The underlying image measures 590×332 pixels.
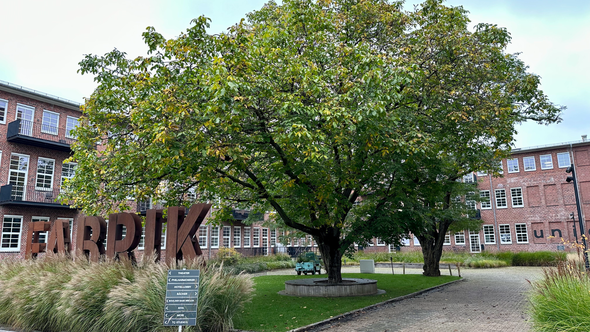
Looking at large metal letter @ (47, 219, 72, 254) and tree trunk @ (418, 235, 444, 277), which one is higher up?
large metal letter @ (47, 219, 72, 254)

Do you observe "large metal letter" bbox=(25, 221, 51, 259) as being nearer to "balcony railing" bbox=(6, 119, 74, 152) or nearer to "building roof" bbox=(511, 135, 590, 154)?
"balcony railing" bbox=(6, 119, 74, 152)

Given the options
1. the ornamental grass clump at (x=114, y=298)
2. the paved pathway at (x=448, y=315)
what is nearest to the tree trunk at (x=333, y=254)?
the paved pathway at (x=448, y=315)

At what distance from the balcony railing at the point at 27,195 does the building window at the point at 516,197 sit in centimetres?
3855

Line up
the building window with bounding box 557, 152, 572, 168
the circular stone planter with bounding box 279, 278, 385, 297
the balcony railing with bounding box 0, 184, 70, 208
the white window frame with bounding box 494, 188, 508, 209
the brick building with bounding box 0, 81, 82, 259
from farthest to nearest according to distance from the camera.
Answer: the white window frame with bounding box 494, 188, 508, 209, the building window with bounding box 557, 152, 572, 168, the brick building with bounding box 0, 81, 82, 259, the balcony railing with bounding box 0, 184, 70, 208, the circular stone planter with bounding box 279, 278, 385, 297

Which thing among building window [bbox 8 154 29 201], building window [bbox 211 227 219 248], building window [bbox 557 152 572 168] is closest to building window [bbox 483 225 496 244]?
building window [bbox 557 152 572 168]

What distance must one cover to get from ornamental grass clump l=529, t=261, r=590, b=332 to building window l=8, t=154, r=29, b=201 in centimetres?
2565

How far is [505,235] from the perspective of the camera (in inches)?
1578

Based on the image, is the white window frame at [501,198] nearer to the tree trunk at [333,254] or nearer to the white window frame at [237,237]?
the white window frame at [237,237]

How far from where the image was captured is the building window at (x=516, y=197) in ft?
132

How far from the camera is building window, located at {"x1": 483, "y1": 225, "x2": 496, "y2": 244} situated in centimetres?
4075

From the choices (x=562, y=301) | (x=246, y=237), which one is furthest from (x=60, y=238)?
(x=246, y=237)

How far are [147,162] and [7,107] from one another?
19.0 m

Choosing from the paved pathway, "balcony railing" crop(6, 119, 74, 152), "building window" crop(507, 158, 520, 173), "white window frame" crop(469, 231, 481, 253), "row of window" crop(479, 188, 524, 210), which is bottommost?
the paved pathway

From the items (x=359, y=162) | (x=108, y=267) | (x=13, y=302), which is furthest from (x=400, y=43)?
(x=13, y=302)
